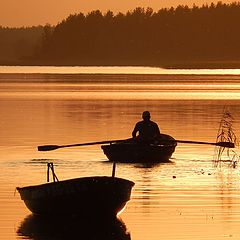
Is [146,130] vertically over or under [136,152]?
over

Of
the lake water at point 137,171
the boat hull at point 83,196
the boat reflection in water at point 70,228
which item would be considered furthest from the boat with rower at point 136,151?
the boat hull at point 83,196

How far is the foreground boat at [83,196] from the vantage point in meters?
23.6

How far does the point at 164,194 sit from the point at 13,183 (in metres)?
3.84

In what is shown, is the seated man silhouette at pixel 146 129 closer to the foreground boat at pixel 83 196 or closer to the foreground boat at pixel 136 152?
the foreground boat at pixel 136 152

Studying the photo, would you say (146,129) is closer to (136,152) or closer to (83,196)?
(136,152)

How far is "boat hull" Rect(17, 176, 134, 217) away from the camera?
23.6m

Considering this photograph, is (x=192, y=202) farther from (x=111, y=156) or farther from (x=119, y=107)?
(x=119, y=107)

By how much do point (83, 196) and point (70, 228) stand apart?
29.5 inches

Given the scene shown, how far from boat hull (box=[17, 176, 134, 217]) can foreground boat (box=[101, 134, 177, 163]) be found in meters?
10.2

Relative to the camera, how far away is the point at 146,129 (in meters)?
34.3

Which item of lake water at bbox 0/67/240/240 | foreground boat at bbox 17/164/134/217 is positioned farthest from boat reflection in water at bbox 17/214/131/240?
foreground boat at bbox 17/164/134/217

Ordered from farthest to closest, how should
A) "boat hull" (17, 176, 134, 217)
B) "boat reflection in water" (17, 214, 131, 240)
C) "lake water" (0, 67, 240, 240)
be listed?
1. "boat hull" (17, 176, 134, 217)
2. "lake water" (0, 67, 240, 240)
3. "boat reflection in water" (17, 214, 131, 240)

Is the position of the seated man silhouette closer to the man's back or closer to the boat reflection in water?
the man's back

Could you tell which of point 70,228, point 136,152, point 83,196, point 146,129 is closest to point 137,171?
point 136,152
